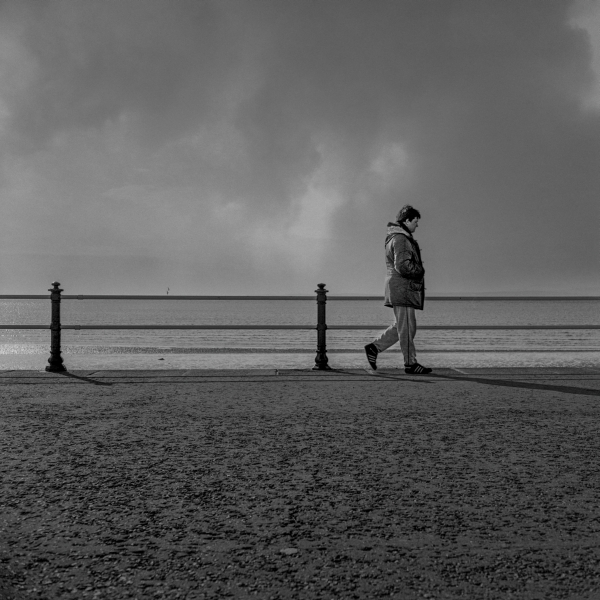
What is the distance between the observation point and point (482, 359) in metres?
18.0

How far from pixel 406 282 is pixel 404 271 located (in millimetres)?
182

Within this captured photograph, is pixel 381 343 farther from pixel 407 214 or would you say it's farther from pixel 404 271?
pixel 407 214

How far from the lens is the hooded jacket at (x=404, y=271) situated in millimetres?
8898

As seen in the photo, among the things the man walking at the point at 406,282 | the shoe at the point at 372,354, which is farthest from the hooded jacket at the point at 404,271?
the shoe at the point at 372,354

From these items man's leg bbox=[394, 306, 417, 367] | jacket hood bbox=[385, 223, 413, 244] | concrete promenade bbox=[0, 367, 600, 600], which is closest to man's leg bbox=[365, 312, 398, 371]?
man's leg bbox=[394, 306, 417, 367]

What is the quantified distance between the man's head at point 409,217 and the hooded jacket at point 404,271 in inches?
2.7

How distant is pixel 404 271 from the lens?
8875mm

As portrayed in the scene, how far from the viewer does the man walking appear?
891cm

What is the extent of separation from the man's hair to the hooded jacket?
0.10 meters

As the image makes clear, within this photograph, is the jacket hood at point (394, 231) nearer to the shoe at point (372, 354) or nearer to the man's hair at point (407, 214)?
the man's hair at point (407, 214)

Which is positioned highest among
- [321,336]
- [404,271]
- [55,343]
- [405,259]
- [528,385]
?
[405,259]

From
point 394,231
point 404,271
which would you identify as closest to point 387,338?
point 404,271

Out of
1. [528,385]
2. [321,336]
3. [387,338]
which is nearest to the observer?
[528,385]

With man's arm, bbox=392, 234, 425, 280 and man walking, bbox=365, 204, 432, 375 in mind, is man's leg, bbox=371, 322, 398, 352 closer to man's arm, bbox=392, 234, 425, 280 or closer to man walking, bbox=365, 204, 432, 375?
man walking, bbox=365, 204, 432, 375
